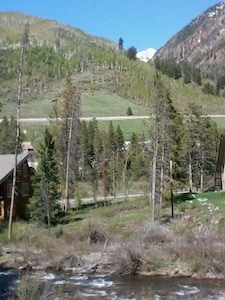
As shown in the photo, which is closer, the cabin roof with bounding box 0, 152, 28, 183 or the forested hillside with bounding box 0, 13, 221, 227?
the forested hillside with bounding box 0, 13, 221, 227

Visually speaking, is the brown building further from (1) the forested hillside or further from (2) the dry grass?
(2) the dry grass

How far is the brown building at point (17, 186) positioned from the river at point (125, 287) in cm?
1776

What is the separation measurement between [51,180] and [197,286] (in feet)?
69.5

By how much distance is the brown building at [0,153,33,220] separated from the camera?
4834cm

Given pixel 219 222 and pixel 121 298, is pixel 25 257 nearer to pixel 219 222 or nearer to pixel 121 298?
pixel 121 298

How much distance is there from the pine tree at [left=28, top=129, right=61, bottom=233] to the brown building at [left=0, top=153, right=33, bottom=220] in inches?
→ 150

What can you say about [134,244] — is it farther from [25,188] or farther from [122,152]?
[122,152]

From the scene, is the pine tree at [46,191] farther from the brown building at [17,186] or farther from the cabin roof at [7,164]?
the brown building at [17,186]

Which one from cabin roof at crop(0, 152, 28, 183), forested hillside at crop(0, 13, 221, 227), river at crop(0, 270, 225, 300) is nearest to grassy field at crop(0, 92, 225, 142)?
forested hillside at crop(0, 13, 221, 227)

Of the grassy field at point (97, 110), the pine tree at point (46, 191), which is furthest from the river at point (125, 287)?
the grassy field at point (97, 110)

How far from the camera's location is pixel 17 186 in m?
50.6

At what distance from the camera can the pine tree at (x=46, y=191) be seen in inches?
1700

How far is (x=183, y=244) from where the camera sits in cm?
3228

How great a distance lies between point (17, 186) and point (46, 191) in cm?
820
